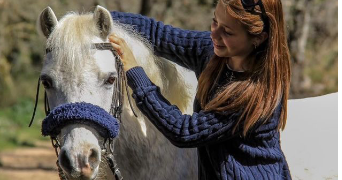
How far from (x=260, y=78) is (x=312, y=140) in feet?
3.52

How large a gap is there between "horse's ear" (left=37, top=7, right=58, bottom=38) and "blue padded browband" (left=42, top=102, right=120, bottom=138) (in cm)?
33

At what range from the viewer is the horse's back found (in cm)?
313

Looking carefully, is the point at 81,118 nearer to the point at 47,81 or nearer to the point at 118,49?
the point at 47,81

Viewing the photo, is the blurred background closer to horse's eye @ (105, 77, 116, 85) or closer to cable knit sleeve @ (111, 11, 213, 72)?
cable knit sleeve @ (111, 11, 213, 72)

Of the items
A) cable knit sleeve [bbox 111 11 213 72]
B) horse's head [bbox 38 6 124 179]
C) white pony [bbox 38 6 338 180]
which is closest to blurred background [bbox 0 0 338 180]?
white pony [bbox 38 6 338 180]

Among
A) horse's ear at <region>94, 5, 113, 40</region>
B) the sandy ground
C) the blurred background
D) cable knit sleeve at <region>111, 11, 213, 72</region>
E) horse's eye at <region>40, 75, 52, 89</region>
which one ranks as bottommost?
the sandy ground

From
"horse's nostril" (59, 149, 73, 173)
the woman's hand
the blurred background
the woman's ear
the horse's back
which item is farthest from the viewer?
the blurred background

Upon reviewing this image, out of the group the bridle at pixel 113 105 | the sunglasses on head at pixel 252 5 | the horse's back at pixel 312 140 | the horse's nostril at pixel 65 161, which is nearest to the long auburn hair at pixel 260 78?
the sunglasses on head at pixel 252 5

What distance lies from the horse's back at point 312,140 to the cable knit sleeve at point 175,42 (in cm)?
77

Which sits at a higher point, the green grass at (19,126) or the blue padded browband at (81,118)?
the blue padded browband at (81,118)

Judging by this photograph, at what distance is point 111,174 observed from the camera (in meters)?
2.56

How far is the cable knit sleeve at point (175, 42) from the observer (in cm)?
270

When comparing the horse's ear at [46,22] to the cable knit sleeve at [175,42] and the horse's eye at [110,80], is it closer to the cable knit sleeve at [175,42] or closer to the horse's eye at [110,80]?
the horse's eye at [110,80]

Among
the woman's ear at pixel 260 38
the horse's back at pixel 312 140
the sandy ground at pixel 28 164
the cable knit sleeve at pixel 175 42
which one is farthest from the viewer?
the sandy ground at pixel 28 164
